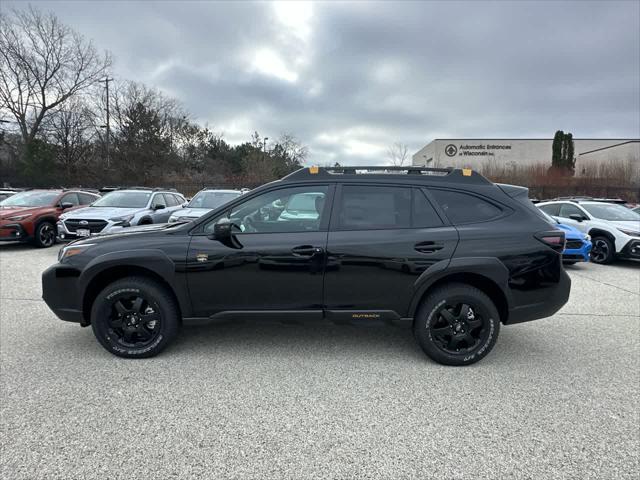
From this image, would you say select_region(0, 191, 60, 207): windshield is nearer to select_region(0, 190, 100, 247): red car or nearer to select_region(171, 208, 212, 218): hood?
select_region(0, 190, 100, 247): red car

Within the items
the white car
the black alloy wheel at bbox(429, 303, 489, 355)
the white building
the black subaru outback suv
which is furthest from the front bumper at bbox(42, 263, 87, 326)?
the white building

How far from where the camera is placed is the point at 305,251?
3.18 metres

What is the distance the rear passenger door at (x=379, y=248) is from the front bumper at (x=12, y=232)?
9.79m

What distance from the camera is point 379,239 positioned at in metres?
3.21

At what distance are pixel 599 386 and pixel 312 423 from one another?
8.08ft

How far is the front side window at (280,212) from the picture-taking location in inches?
130

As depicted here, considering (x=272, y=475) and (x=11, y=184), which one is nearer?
(x=272, y=475)

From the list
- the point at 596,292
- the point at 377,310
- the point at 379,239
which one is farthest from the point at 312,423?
the point at 596,292

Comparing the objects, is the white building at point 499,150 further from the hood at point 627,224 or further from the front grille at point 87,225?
the front grille at point 87,225

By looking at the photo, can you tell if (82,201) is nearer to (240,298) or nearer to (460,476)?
(240,298)

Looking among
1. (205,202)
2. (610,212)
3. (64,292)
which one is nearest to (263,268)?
(64,292)

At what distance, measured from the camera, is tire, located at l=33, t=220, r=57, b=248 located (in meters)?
9.45

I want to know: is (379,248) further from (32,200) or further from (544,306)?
(32,200)

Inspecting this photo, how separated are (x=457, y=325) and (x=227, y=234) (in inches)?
88.7
